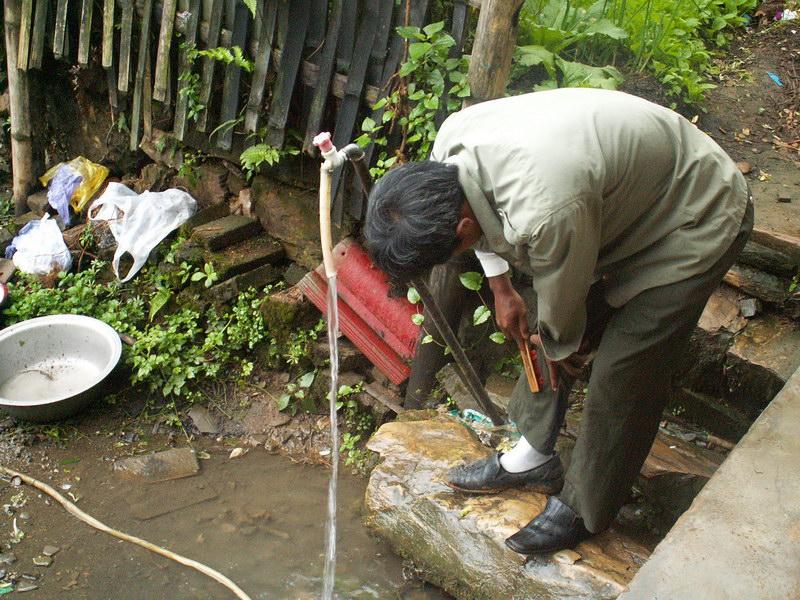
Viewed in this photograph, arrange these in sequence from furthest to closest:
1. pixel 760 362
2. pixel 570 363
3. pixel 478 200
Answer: pixel 760 362 → pixel 570 363 → pixel 478 200

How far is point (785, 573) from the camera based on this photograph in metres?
2.02

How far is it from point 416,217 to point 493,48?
156cm

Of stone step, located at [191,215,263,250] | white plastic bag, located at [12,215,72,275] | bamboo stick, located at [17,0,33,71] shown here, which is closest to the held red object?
stone step, located at [191,215,263,250]

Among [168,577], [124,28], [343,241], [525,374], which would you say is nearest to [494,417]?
[525,374]

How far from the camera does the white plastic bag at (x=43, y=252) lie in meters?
5.33

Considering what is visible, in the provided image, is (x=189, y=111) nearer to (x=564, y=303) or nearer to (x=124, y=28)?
(x=124, y=28)

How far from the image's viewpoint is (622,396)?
7.84ft

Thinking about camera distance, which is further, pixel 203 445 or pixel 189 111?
pixel 189 111

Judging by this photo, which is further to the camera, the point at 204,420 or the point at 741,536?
the point at 204,420

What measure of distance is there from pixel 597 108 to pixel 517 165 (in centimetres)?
34

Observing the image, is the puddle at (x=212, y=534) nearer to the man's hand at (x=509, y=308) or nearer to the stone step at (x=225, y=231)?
the man's hand at (x=509, y=308)

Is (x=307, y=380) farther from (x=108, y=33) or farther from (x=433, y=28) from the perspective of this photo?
(x=108, y=33)

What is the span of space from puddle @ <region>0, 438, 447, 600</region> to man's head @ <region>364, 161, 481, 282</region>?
174 centimetres

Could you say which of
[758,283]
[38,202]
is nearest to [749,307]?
[758,283]
